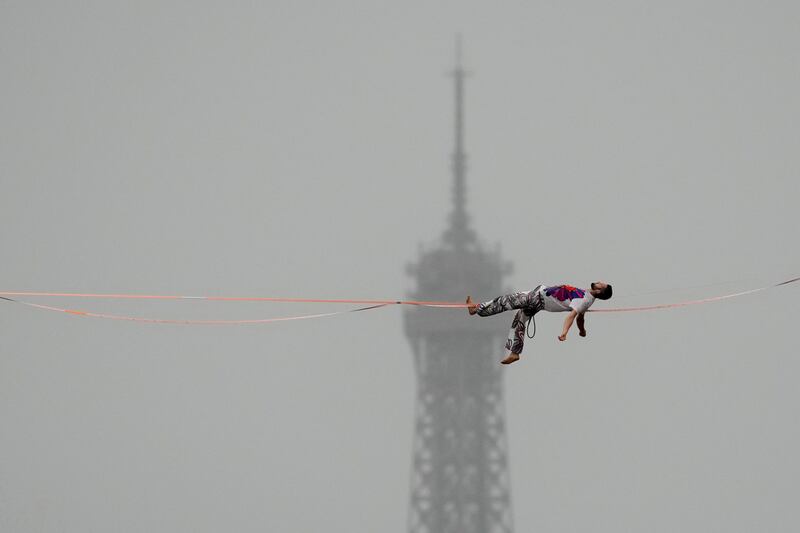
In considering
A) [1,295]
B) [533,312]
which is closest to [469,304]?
[533,312]

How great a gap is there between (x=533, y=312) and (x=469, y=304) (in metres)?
1.62

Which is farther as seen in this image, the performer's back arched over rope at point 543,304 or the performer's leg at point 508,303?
the performer's leg at point 508,303

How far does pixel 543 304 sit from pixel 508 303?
1.08 meters

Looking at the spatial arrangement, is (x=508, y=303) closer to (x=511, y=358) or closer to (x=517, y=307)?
(x=517, y=307)

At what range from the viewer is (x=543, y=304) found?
5181 cm

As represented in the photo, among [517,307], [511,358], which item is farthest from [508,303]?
[511,358]

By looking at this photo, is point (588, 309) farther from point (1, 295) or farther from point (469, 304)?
point (1, 295)

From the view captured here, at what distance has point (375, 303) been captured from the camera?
55219 millimetres

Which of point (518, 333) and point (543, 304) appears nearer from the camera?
point (543, 304)

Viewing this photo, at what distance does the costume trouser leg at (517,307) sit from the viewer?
51938 mm

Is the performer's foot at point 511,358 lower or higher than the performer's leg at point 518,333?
lower

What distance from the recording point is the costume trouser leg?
51.9m

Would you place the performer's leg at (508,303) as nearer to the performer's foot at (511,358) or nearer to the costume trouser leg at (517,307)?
the costume trouser leg at (517,307)

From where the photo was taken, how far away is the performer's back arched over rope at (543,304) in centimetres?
5031
